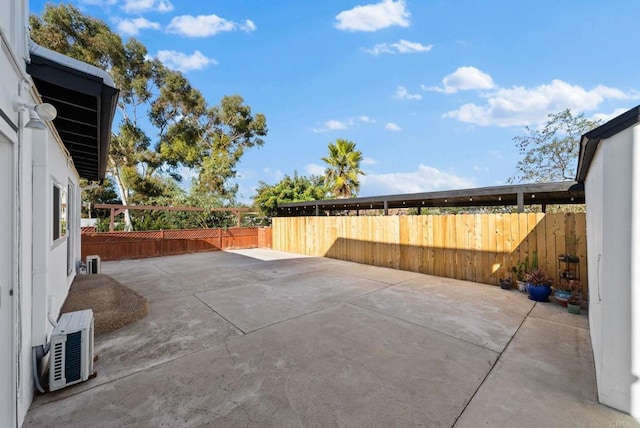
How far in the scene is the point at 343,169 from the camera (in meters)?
15.9

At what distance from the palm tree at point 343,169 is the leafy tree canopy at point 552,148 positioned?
894 centimetres

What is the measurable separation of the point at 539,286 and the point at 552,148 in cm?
1235

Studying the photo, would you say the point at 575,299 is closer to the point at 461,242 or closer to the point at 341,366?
the point at 461,242

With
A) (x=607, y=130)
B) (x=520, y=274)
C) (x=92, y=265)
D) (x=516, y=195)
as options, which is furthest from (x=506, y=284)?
(x=92, y=265)

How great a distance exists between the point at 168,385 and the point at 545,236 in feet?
22.1

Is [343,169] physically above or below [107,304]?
above

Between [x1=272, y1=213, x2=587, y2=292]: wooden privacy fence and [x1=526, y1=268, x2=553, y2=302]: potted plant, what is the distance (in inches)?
18.1

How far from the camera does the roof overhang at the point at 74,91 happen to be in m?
2.17

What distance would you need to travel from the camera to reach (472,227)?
623cm

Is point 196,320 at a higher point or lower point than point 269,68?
lower

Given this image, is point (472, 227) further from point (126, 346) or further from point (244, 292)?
point (126, 346)

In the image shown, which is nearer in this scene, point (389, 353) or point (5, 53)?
point (5, 53)

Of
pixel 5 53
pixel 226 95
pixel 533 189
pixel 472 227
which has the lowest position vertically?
pixel 472 227

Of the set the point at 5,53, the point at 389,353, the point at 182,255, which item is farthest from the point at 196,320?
the point at 182,255
